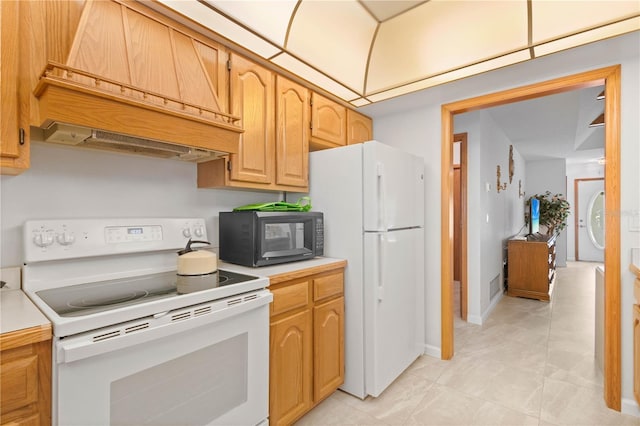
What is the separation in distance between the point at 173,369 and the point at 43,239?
84 centimetres

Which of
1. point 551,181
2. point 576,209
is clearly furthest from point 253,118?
point 576,209

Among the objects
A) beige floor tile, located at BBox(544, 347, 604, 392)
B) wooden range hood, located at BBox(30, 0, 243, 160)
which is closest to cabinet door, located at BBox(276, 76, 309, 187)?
wooden range hood, located at BBox(30, 0, 243, 160)

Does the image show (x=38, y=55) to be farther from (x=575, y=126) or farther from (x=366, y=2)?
(x=575, y=126)

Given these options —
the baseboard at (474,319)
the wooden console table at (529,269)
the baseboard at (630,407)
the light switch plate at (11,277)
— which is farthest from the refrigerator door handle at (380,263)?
the wooden console table at (529,269)

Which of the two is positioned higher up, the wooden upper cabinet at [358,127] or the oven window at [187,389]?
the wooden upper cabinet at [358,127]

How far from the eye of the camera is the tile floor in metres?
1.87

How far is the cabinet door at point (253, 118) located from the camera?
185 centimetres

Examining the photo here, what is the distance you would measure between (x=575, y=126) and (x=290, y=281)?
14.9 ft

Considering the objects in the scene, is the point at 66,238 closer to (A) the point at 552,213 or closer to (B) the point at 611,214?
(B) the point at 611,214

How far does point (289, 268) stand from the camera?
5.95ft

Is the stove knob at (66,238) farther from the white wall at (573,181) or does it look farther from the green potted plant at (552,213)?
the white wall at (573,181)

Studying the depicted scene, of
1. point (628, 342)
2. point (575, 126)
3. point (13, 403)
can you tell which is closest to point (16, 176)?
point (13, 403)

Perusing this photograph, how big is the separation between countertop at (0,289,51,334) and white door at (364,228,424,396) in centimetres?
161

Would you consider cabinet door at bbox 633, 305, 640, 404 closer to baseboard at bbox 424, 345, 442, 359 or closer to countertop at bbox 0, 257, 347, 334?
baseboard at bbox 424, 345, 442, 359
